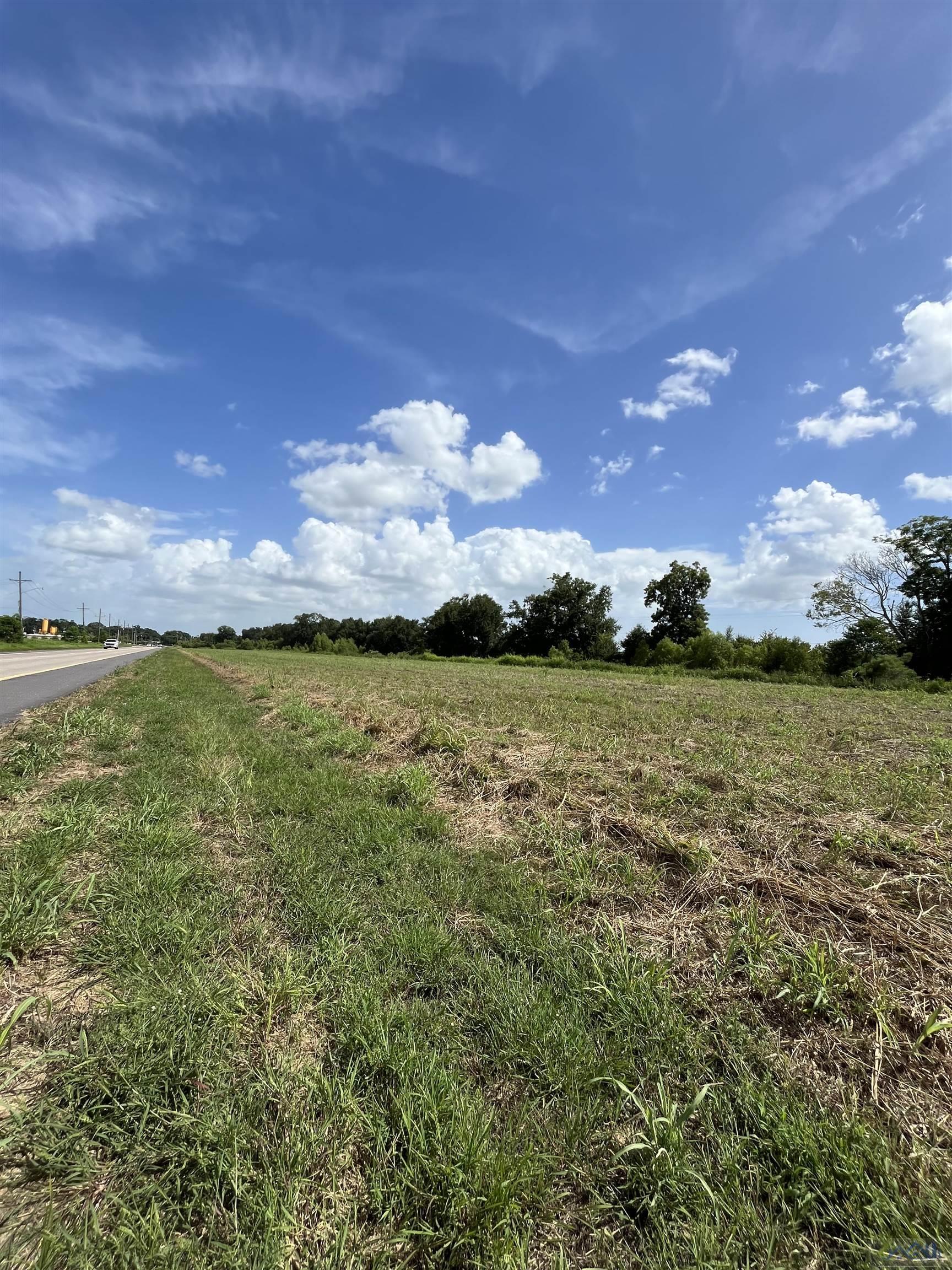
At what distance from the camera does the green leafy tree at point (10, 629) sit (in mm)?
59500

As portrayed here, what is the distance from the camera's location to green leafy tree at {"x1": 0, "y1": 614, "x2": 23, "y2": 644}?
59500 mm

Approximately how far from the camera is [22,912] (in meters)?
2.96

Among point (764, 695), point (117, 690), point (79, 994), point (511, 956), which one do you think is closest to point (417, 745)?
point (511, 956)

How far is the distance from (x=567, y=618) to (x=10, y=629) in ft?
226

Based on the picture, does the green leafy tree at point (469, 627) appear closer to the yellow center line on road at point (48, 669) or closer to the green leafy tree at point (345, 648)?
the green leafy tree at point (345, 648)

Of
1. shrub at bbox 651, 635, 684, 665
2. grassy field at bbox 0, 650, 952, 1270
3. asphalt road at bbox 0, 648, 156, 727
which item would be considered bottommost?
grassy field at bbox 0, 650, 952, 1270

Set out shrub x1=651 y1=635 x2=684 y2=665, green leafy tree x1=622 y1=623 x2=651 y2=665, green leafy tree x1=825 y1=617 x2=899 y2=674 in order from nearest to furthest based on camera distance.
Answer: green leafy tree x1=825 y1=617 x2=899 y2=674 → shrub x1=651 y1=635 x2=684 y2=665 → green leafy tree x1=622 y1=623 x2=651 y2=665

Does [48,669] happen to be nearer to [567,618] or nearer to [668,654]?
[668,654]

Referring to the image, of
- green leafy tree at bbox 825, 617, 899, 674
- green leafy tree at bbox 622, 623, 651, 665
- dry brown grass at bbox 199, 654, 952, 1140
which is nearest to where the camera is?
dry brown grass at bbox 199, 654, 952, 1140

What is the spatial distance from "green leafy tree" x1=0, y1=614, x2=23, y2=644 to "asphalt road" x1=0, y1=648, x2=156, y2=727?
39465mm

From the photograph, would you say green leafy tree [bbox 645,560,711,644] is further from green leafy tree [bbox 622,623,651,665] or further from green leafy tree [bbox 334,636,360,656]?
green leafy tree [bbox 334,636,360,656]

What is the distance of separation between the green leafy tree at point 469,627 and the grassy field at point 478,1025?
73.7 meters

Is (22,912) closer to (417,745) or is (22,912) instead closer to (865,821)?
(417,745)

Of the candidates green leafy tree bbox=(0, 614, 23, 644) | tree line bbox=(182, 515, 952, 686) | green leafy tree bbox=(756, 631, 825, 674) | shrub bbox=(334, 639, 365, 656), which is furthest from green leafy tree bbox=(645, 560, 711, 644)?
green leafy tree bbox=(0, 614, 23, 644)
